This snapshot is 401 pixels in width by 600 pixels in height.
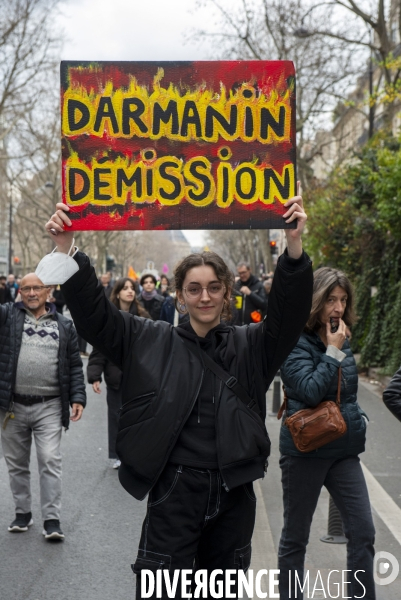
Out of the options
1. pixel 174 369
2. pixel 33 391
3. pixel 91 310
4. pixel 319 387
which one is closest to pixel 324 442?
pixel 319 387

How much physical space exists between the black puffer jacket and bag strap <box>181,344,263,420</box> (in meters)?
1.01

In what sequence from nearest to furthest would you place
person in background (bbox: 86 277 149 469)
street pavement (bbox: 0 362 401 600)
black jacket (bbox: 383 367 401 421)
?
black jacket (bbox: 383 367 401 421) → street pavement (bbox: 0 362 401 600) → person in background (bbox: 86 277 149 469)

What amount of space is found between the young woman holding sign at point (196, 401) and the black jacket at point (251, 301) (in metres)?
10.0

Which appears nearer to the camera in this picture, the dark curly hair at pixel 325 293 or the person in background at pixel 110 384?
the dark curly hair at pixel 325 293

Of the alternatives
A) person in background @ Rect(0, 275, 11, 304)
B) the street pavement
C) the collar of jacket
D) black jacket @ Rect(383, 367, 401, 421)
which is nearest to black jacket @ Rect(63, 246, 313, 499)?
black jacket @ Rect(383, 367, 401, 421)

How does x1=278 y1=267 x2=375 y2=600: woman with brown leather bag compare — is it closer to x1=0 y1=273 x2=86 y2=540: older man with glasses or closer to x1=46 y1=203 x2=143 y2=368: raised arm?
x1=46 y1=203 x2=143 y2=368: raised arm

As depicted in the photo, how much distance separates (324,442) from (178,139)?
164cm

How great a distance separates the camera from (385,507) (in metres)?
6.65

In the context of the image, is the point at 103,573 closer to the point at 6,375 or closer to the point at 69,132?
the point at 6,375

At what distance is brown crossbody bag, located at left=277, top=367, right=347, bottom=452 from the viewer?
13.6ft

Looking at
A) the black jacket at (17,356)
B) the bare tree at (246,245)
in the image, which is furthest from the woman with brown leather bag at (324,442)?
the bare tree at (246,245)

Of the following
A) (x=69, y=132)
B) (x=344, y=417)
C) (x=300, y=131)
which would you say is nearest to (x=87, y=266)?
(x=69, y=132)

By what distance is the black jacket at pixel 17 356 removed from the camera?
595cm

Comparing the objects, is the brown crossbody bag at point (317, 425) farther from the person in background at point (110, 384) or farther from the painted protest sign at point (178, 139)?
the person in background at point (110, 384)
